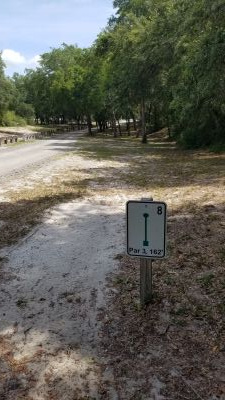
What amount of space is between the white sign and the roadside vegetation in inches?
429

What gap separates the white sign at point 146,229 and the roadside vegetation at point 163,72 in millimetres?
10907

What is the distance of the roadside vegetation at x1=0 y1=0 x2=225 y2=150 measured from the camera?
15.7 m

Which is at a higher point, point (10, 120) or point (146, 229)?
point (146, 229)

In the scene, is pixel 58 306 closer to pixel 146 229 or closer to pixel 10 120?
pixel 146 229

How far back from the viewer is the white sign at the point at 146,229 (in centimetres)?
393

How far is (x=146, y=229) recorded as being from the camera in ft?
13.0

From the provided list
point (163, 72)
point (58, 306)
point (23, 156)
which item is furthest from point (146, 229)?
point (163, 72)

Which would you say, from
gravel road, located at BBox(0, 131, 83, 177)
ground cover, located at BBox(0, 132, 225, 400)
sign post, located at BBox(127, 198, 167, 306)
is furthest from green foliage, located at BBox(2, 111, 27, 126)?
sign post, located at BBox(127, 198, 167, 306)

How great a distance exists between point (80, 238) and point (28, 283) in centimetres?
194

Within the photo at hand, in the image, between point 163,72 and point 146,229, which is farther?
point 163,72

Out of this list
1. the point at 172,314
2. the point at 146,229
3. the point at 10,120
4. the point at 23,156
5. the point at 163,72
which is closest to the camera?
the point at 146,229

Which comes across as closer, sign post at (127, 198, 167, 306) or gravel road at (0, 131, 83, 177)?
sign post at (127, 198, 167, 306)

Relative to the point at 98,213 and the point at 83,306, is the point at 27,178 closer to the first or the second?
the point at 98,213

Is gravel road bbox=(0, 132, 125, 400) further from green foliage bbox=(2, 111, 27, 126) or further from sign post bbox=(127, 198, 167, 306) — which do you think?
green foliage bbox=(2, 111, 27, 126)
